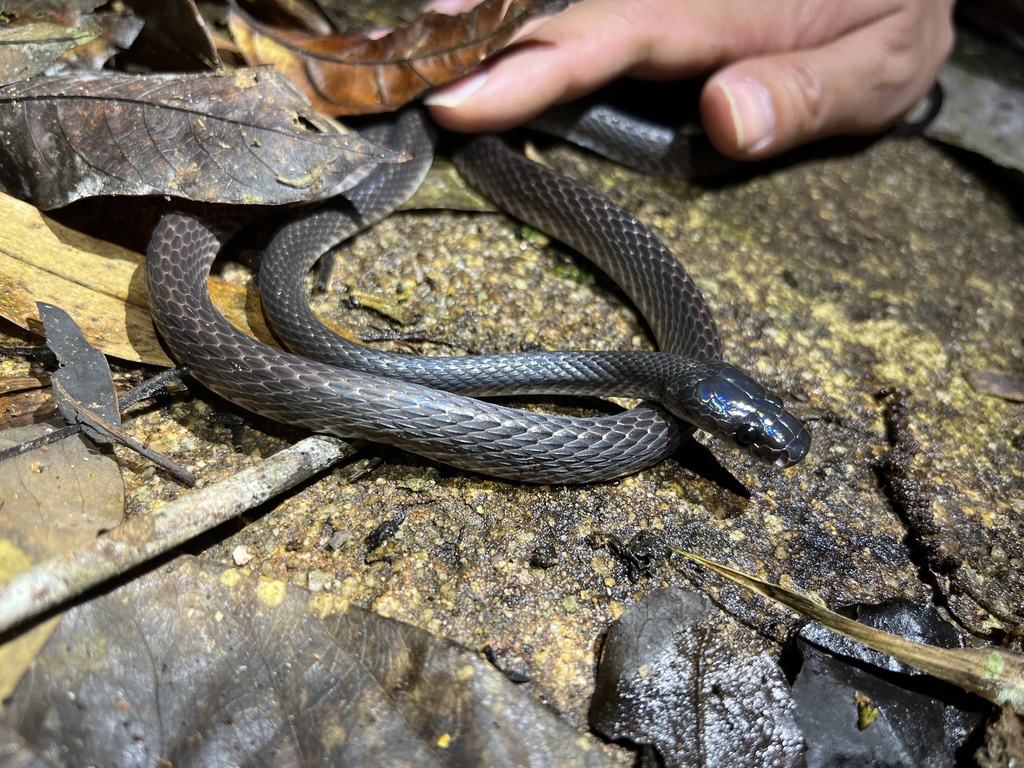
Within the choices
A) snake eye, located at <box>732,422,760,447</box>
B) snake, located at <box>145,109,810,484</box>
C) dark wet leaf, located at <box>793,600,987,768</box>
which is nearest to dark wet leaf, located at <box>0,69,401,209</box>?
snake, located at <box>145,109,810,484</box>

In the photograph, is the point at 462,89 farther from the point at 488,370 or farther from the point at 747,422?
the point at 747,422

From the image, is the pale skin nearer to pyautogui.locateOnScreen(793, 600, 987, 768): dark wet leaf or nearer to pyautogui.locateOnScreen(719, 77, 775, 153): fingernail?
pyautogui.locateOnScreen(719, 77, 775, 153): fingernail

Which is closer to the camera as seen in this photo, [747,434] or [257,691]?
[257,691]

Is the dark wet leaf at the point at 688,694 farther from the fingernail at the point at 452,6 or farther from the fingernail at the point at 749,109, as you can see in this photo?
the fingernail at the point at 452,6

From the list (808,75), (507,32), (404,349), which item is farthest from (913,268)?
(404,349)

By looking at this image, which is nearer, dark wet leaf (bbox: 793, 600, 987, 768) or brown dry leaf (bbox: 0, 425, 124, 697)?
brown dry leaf (bbox: 0, 425, 124, 697)

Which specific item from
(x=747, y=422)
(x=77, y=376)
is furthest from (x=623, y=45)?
(x=77, y=376)
